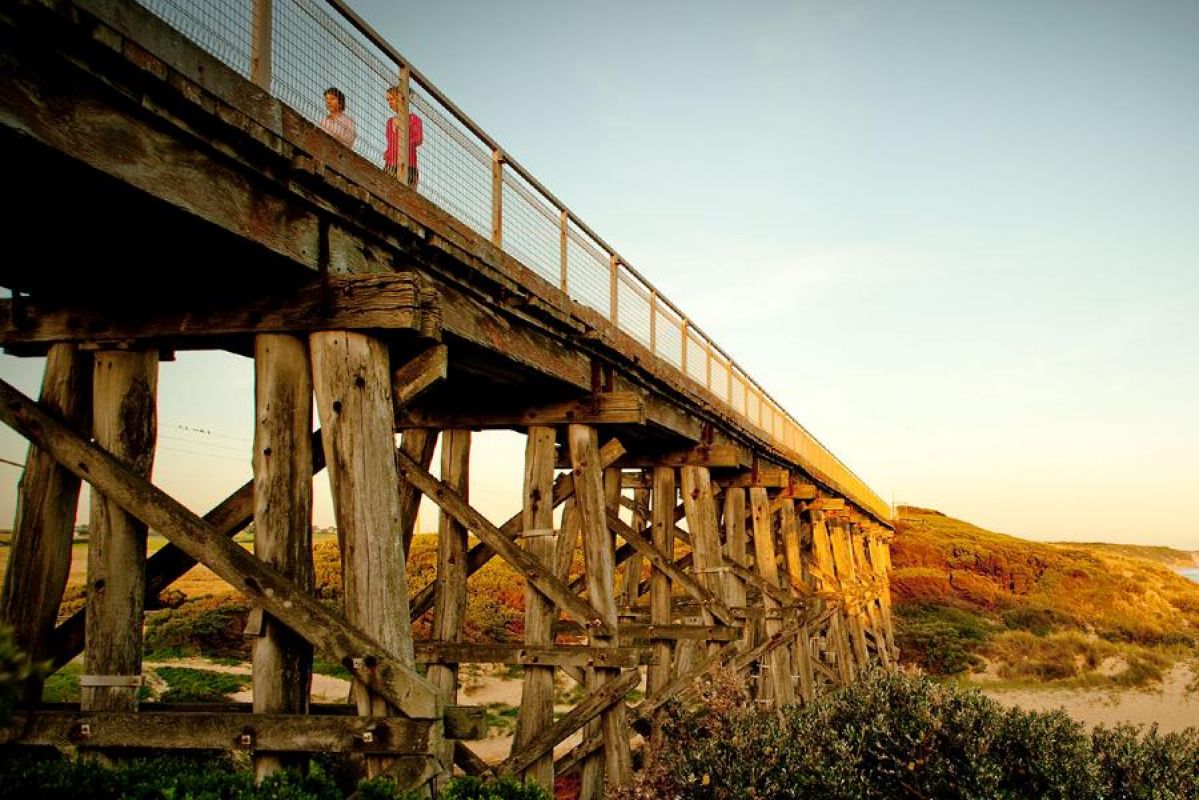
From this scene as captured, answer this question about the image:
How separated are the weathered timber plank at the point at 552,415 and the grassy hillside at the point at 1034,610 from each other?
70.4ft

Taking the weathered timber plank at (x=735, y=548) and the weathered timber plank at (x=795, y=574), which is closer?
the weathered timber plank at (x=735, y=548)

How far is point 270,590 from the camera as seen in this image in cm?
366

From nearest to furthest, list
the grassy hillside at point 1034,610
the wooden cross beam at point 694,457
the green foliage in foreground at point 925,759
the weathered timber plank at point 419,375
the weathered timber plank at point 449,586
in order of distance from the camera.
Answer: the weathered timber plank at point 419,375
the green foliage in foreground at point 925,759
the weathered timber plank at point 449,586
the wooden cross beam at point 694,457
the grassy hillside at point 1034,610

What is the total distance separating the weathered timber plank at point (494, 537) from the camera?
648 cm

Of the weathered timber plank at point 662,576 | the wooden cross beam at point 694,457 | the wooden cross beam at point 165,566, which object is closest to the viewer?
the wooden cross beam at point 165,566

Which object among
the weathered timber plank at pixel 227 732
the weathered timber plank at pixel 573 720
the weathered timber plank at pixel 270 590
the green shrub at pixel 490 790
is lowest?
the weathered timber plank at pixel 573 720

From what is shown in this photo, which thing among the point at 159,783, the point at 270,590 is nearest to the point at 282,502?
the point at 270,590

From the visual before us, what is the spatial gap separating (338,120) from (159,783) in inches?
119

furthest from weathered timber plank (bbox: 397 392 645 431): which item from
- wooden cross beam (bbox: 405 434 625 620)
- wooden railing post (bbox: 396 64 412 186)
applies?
wooden railing post (bbox: 396 64 412 186)

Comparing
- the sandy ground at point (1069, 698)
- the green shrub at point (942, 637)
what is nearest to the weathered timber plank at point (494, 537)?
the sandy ground at point (1069, 698)

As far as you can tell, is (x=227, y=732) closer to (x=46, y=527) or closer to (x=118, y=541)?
(x=118, y=541)

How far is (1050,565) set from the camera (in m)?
37.1

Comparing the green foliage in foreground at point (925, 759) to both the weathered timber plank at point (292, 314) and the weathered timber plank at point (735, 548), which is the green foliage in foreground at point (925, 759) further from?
the weathered timber plank at point (292, 314)

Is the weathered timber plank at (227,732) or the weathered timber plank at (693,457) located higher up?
the weathered timber plank at (693,457)
